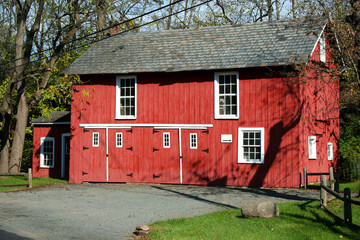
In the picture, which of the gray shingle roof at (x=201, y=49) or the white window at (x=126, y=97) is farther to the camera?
the white window at (x=126, y=97)

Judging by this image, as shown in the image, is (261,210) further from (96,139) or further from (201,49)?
(96,139)

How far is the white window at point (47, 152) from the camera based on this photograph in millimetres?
25511

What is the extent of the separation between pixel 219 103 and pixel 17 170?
12.2m

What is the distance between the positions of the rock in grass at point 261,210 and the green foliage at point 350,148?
1140 centimetres

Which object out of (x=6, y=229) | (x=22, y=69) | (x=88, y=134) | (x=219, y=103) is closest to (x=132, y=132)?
(x=88, y=134)

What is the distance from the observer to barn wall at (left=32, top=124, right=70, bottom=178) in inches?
→ 993

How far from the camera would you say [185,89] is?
21516 millimetres

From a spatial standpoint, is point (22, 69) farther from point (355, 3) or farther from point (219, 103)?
point (355, 3)

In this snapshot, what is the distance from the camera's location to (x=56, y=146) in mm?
25250

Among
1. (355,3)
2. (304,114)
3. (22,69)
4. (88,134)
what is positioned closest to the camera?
(355,3)

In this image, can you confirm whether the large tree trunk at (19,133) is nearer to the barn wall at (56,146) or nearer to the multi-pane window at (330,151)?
the barn wall at (56,146)

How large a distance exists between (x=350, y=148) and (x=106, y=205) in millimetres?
13551

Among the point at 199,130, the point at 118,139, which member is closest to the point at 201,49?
the point at 199,130

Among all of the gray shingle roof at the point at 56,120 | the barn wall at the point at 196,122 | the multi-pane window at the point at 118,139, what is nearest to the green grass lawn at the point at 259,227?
the barn wall at the point at 196,122
